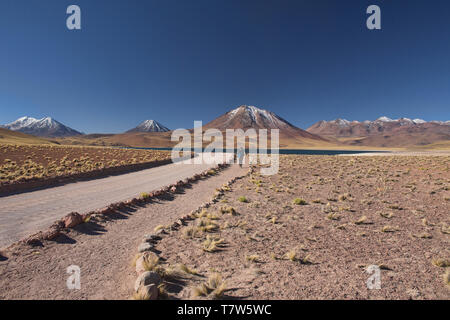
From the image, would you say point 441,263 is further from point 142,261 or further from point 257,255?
point 142,261

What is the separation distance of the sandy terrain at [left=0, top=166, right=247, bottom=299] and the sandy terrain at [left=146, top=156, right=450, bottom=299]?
3.20 ft

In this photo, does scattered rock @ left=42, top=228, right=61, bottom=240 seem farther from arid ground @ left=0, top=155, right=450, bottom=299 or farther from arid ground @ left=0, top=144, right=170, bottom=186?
arid ground @ left=0, top=144, right=170, bottom=186

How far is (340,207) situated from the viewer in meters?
8.86

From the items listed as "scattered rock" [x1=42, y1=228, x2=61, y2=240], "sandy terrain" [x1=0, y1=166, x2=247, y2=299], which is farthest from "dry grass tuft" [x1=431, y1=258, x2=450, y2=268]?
"scattered rock" [x1=42, y1=228, x2=61, y2=240]

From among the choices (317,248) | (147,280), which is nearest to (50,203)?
(147,280)

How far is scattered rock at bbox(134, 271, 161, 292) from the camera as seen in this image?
3518 mm

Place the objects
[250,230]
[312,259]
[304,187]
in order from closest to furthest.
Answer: [312,259] < [250,230] < [304,187]

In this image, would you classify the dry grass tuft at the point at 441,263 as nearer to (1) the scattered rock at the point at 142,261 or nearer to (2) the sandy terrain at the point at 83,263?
(1) the scattered rock at the point at 142,261

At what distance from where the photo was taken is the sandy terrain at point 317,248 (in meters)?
3.72

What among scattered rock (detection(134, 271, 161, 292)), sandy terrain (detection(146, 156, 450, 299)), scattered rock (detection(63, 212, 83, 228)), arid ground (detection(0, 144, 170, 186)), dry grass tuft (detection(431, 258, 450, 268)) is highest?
arid ground (detection(0, 144, 170, 186))

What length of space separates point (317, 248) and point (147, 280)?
4.39 meters
